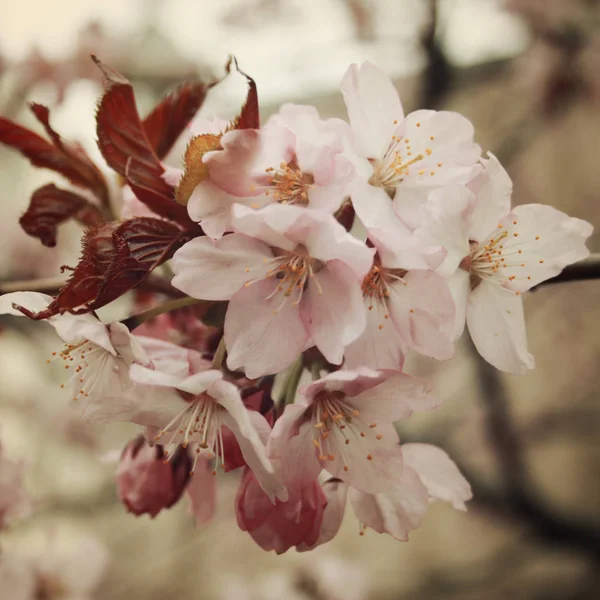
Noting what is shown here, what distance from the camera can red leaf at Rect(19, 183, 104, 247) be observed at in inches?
21.8

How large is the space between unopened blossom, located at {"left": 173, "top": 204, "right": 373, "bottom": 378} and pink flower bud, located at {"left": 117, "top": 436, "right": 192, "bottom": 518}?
0.19 m

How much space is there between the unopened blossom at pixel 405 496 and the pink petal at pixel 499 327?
0.40ft

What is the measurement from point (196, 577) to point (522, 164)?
2.41 meters

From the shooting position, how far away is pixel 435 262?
1.25 feet

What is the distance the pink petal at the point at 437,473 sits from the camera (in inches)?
20.7

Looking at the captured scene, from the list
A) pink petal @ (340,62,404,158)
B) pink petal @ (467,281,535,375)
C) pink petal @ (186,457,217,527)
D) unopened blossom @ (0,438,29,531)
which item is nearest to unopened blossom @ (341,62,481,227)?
pink petal @ (340,62,404,158)

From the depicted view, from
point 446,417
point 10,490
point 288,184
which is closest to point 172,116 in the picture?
point 288,184

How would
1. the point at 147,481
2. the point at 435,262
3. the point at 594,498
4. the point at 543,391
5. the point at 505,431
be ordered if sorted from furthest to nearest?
1. the point at 543,391
2. the point at 594,498
3. the point at 505,431
4. the point at 147,481
5. the point at 435,262

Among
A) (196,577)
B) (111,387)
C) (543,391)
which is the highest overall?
(111,387)

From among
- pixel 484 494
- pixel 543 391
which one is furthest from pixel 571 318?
pixel 484 494

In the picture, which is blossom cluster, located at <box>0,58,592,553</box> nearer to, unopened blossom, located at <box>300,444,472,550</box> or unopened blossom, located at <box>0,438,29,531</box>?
unopened blossom, located at <box>300,444,472,550</box>

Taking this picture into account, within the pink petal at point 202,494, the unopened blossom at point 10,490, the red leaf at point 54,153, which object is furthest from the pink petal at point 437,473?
the unopened blossom at point 10,490

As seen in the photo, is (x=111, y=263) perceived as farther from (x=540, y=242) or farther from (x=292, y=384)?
(x=540, y=242)

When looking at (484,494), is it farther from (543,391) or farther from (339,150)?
(339,150)
